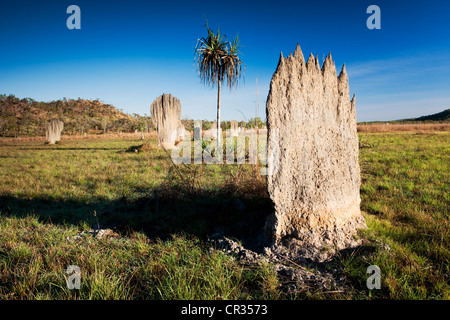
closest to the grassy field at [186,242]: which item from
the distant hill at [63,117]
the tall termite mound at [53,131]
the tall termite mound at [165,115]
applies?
the tall termite mound at [165,115]

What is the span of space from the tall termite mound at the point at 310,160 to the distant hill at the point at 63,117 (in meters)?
42.2

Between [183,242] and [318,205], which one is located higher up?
[318,205]

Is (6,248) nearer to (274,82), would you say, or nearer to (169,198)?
(169,198)

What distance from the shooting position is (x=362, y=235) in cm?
278

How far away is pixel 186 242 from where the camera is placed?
286 centimetres

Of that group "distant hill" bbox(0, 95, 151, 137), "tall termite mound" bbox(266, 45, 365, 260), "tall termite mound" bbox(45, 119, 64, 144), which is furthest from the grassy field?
"distant hill" bbox(0, 95, 151, 137)

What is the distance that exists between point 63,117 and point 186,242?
61.7 meters

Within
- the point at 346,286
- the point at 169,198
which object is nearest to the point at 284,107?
the point at 346,286

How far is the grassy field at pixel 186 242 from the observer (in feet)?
6.43

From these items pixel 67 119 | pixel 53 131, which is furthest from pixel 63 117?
pixel 53 131

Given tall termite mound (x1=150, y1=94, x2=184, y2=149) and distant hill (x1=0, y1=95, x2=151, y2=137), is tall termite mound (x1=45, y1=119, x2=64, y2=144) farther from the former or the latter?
distant hill (x1=0, y1=95, x2=151, y2=137)

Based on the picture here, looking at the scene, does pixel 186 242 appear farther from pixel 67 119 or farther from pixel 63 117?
pixel 63 117

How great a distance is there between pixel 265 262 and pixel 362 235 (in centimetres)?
139

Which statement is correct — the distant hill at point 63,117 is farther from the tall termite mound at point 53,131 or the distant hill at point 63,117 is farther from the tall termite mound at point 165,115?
the tall termite mound at point 165,115
